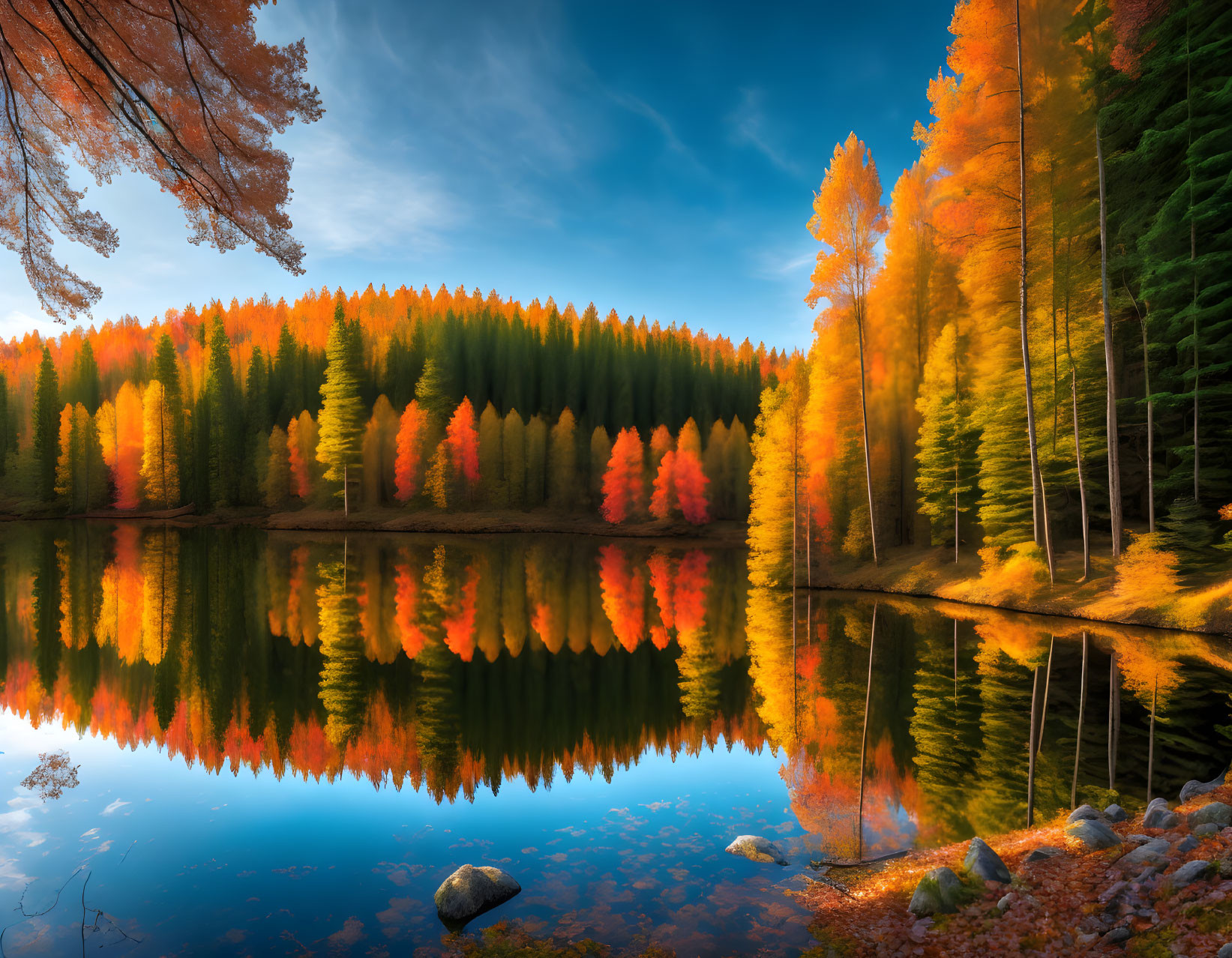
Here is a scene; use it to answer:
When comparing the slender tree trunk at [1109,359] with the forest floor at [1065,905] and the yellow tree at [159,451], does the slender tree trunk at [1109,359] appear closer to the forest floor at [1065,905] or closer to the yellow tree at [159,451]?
the forest floor at [1065,905]

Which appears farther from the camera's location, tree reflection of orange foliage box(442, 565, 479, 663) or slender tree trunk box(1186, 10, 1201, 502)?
slender tree trunk box(1186, 10, 1201, 502)

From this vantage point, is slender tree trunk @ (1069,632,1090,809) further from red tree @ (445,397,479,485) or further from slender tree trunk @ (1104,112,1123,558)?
red tree @ (445,397,479,485)

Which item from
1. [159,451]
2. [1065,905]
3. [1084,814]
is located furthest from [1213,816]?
[159,451]

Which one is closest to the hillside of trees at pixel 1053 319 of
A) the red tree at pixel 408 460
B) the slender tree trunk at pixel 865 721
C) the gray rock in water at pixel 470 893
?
the slender tree trunk at pixel 865 721

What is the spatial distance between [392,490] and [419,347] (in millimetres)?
26999

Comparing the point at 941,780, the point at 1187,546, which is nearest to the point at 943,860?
the point at 941,780

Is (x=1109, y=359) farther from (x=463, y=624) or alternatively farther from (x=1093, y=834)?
(x=463, y=624)

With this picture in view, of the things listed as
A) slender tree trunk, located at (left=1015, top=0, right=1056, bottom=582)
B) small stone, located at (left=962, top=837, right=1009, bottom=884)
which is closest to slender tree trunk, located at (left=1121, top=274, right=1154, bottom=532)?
slender tree trunk, located at (left=1015, top=0, right=1056, bottom=582)

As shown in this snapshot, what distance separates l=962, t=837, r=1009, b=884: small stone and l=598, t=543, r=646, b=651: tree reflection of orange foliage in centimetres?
1111

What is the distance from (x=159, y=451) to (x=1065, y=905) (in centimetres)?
7917

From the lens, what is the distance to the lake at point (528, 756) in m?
6.19

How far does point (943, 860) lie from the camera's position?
6586 millimetres

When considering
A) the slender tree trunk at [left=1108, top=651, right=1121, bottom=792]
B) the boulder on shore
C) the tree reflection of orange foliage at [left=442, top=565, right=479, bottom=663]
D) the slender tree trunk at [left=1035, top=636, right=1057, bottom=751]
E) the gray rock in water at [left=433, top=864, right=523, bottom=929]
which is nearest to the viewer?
the gray rock in water at [left=433, top=864, right=523, bottom=929]

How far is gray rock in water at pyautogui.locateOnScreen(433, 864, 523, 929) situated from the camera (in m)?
5.92
